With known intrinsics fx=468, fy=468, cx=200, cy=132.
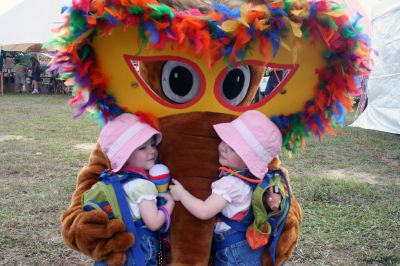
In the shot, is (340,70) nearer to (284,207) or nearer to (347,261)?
(284,207)

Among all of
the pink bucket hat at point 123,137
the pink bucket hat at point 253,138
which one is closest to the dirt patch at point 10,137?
the pink bucket hat at point 123,137

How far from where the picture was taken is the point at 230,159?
1.73 metres

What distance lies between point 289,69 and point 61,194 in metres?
3.01

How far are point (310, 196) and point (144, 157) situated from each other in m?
2.93

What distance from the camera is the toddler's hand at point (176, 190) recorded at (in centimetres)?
171

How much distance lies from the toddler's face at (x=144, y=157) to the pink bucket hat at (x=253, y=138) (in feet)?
0.84

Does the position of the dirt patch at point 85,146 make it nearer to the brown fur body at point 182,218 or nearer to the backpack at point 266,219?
the brown fur body at point 182,218

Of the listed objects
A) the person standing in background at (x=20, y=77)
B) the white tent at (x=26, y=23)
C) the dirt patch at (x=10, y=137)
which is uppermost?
the white tent at (x=26, y=23)

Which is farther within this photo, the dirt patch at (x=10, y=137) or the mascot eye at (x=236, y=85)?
the dirt patch at (x=10, y=137)

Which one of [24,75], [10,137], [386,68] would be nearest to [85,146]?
[10,137]

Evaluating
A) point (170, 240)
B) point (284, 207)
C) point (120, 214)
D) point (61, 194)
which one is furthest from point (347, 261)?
point (61, 194)

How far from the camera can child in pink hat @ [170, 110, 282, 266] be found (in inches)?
66.4

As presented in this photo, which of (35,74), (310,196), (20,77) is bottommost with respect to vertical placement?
(20,77)

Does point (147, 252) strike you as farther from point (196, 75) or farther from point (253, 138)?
point (196, 75)
